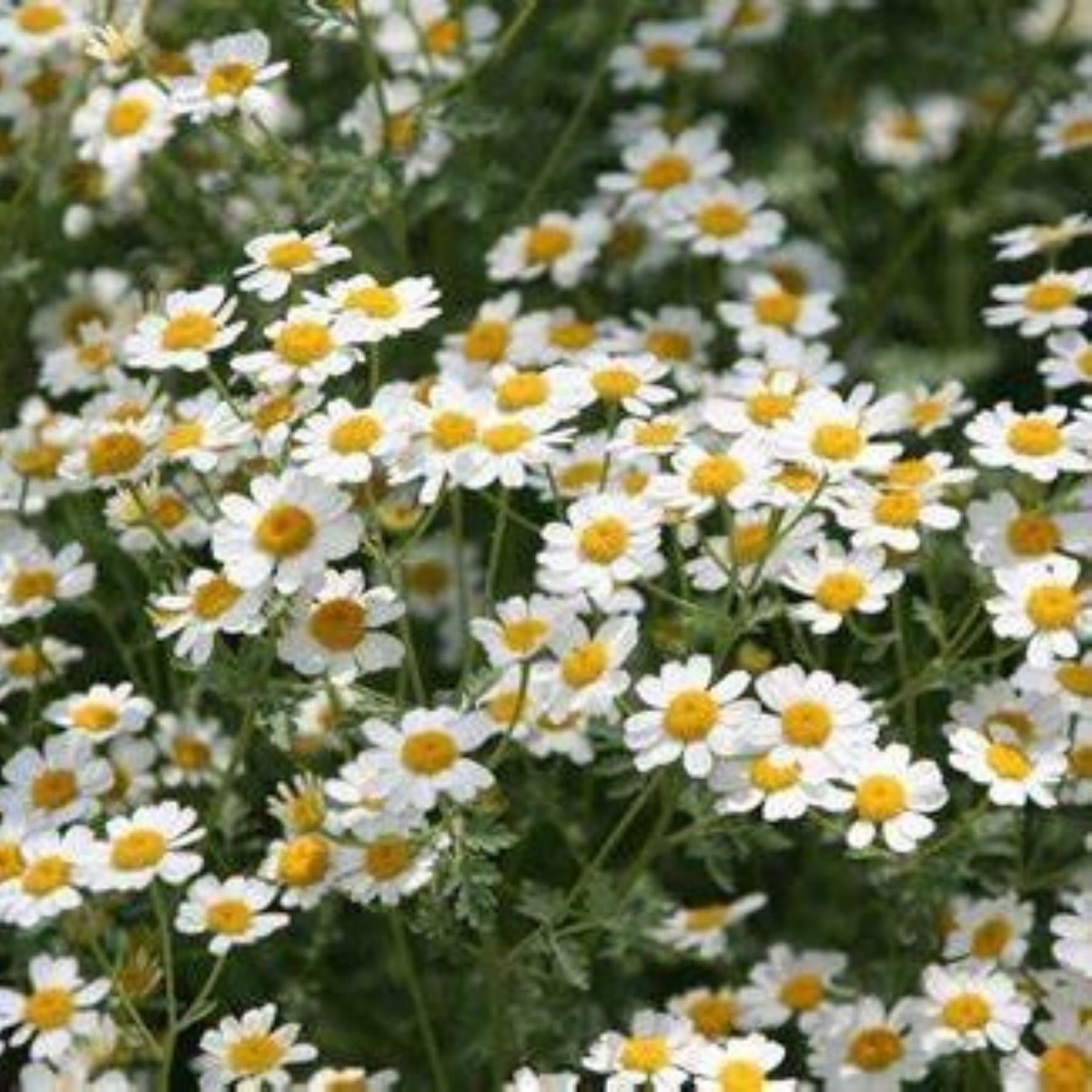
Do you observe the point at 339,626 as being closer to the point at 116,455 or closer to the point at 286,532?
the point at 286,532

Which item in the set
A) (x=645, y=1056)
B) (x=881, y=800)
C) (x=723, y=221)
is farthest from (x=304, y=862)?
(x=723, y=221)

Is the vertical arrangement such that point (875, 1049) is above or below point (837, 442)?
below

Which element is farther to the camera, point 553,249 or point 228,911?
point 553,249

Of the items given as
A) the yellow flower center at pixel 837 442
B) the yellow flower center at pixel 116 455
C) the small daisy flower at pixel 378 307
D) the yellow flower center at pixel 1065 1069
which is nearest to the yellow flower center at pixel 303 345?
the small daisy flower at pixel 378 307

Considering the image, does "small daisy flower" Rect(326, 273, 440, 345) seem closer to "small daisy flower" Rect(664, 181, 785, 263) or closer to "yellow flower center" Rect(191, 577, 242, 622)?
"yellow flower center" Rect(191, 577, 242, 622)

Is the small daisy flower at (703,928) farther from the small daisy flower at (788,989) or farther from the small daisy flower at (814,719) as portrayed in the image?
the small daisy flower at (814,719)

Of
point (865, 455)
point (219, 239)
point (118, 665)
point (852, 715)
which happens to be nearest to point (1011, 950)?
point (852, 715)

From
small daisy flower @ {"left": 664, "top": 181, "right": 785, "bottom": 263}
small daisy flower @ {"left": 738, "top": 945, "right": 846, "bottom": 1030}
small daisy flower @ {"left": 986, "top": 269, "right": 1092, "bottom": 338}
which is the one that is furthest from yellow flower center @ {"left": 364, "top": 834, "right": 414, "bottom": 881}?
small daisy flower @ {"left": 664, "top": 181, "right": 785, "bottom": 263}
